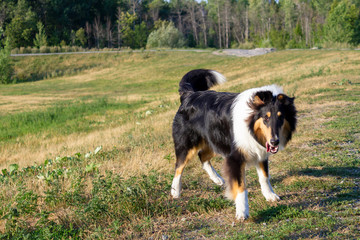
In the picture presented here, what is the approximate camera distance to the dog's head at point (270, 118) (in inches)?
172

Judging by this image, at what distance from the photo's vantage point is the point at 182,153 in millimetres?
5695

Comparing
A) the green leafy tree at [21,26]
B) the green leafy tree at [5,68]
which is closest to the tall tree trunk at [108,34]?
the green leafy tree at [21,26]

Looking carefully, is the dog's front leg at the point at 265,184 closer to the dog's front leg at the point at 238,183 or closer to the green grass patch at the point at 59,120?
the dog's front leg at the point at 238,183

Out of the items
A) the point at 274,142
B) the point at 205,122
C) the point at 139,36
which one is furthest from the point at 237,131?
the point at 139,36

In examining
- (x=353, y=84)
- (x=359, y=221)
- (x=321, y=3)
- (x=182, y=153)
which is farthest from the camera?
(x=321, y=3)

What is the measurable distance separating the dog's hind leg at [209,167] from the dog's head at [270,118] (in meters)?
1.49

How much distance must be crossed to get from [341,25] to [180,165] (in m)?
58.8

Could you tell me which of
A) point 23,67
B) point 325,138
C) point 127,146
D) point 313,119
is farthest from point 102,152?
point 23,67

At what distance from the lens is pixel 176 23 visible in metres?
95.2

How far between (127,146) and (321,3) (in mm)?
82274

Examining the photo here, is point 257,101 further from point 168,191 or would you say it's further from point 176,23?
point 176,23

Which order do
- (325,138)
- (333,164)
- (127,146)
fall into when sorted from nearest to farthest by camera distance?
1. (333,164)
2. (325,138)
3. (127,146)

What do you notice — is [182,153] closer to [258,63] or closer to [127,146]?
[127,146]

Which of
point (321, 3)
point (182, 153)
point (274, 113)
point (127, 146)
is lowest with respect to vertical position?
point (127, 146)
